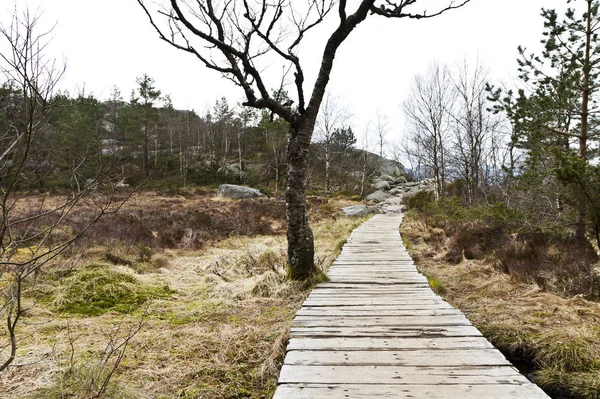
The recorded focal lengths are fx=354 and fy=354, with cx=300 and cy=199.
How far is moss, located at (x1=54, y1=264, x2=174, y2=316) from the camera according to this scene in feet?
14.9

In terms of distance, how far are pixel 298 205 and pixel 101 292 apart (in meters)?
3.00

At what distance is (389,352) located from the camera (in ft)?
9.34

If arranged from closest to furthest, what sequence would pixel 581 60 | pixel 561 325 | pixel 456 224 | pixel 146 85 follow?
pixel 561 325, pixel 581 60, pixel 456 224, pixel 146 85

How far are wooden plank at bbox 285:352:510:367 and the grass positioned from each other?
0.81m

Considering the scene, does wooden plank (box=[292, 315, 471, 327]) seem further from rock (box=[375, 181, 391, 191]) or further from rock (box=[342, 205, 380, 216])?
rock (box=[375, 181, 391, 191])

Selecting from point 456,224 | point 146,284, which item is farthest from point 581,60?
point 146,284

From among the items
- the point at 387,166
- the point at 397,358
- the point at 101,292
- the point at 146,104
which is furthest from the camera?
the point at 387,166

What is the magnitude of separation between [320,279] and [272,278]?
28.3 inches

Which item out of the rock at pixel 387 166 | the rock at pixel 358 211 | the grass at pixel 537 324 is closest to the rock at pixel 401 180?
the rock at pixel 387 166

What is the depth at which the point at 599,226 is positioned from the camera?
4.89 meters

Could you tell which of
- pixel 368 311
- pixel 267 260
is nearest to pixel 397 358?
pixel 368 311

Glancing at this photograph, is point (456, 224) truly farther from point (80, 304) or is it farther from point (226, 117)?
point (226, 117)

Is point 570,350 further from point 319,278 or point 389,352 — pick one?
point 319,278

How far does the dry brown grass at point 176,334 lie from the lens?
2600 mm
